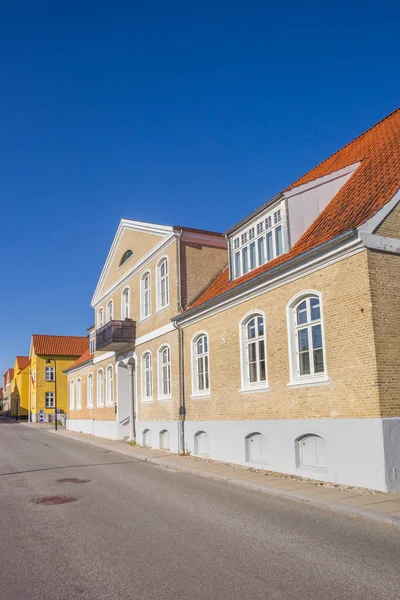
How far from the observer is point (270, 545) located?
688 centimetres

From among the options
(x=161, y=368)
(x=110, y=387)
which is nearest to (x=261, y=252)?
(x=161, y=368)

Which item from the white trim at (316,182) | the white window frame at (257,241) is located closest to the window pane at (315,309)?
the white window frame at (257,241)

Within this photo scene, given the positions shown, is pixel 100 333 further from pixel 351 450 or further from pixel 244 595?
pixel 244 595

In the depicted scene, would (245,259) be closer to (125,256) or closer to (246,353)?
(246,353)

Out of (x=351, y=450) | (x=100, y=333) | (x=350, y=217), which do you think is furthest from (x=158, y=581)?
(x=100, y=333)

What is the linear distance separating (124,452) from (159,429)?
63.3 inches

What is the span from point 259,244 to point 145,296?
9447mm

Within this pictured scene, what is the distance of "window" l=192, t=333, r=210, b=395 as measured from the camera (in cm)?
1847

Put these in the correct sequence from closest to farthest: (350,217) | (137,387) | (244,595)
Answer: (244,595), (350,217), (137,387)

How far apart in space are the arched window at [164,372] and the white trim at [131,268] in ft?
13.7

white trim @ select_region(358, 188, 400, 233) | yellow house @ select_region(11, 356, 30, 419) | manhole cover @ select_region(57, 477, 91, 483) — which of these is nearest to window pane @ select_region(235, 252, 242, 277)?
white trim @ select_region(358, 188, 400, 233)

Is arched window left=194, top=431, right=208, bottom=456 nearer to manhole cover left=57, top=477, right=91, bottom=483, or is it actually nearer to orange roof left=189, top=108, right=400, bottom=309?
orange roof left=189, top=108, right=400, bottom=309

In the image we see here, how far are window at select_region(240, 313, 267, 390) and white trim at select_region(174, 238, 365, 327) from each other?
68 centimetres

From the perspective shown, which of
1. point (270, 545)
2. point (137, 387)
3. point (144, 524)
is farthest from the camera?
point (137, 387)
